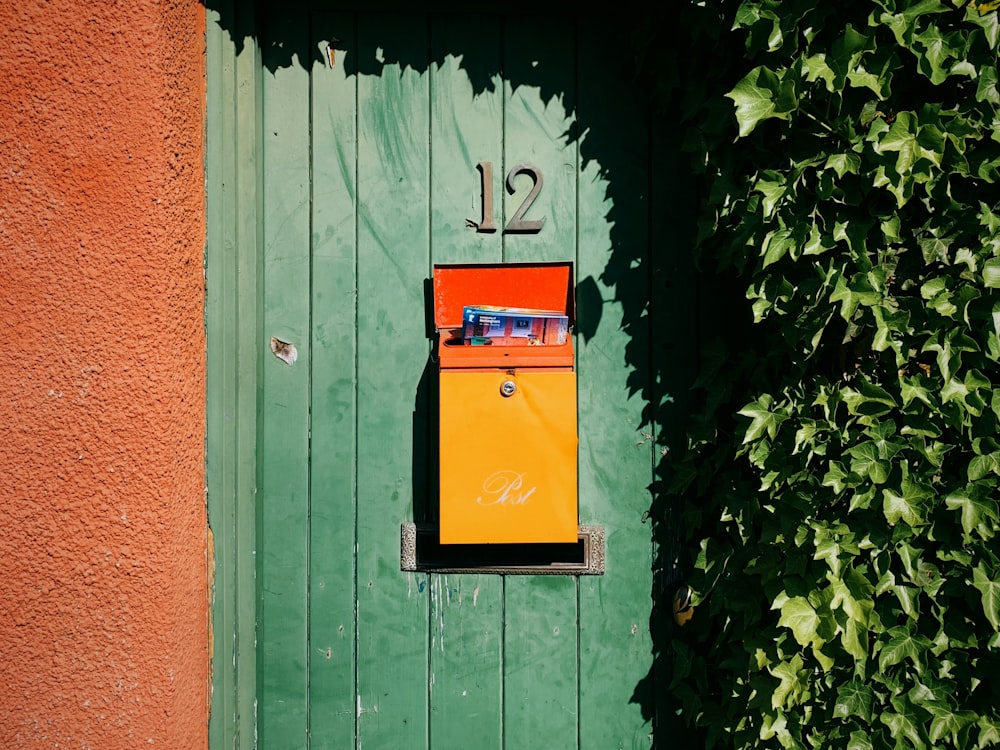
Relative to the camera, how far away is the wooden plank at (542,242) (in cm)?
185

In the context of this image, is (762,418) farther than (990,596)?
Yes

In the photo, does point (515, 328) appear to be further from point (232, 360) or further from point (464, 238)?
point (232, 360)

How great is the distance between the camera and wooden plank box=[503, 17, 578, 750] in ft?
6.08

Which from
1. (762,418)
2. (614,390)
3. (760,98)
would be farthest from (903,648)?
(760,98)

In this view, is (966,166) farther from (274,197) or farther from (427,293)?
(274,197)

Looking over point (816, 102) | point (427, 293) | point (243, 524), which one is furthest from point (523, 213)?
point (243, 524)

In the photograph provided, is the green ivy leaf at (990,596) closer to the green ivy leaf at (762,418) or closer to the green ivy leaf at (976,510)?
the green ivy leaf at (976,510)

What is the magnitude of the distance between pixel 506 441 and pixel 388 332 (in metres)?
0.43

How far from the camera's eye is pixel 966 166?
1462mm

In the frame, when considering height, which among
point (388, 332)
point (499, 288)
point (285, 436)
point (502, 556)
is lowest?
point (502, 556)

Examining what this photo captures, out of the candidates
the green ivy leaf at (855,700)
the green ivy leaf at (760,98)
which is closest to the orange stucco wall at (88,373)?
the green ivy leaf at (760,98)

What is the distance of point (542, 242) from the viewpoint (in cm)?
185

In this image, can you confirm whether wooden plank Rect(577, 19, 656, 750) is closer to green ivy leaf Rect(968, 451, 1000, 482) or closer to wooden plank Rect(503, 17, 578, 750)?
wooden plank Rect(503, 17, 578, 750)

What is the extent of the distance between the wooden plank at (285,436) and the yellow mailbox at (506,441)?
41 centimetres
